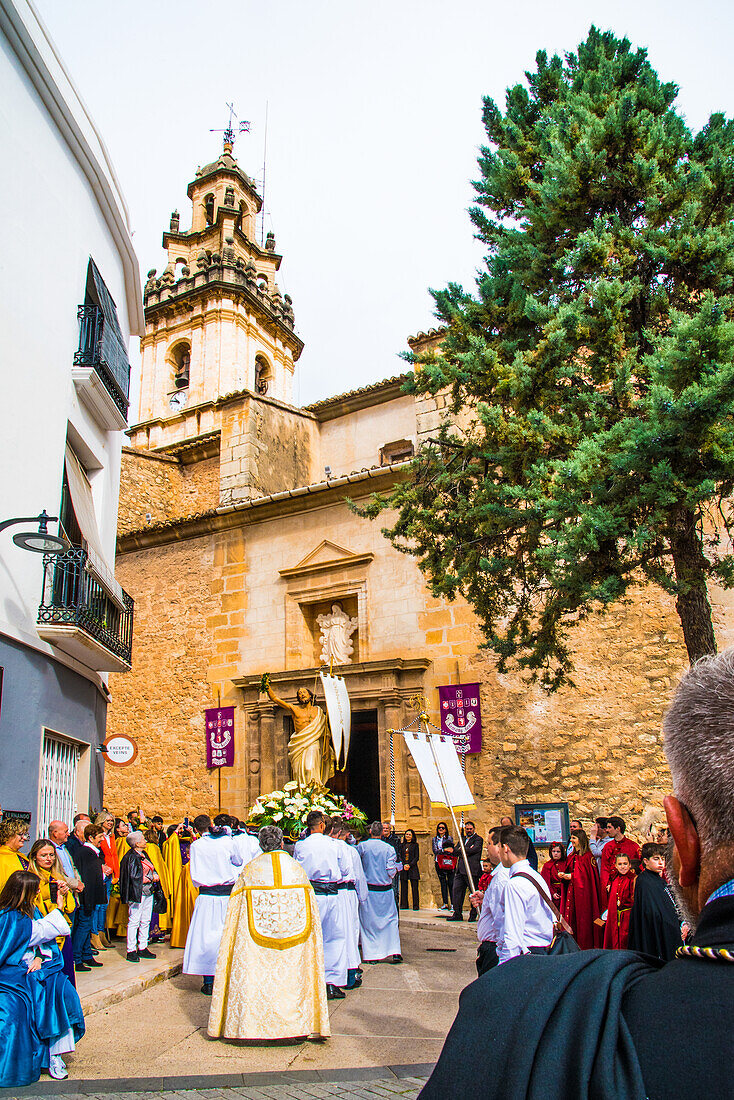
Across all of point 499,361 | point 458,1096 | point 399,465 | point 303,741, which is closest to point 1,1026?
point 458,1096

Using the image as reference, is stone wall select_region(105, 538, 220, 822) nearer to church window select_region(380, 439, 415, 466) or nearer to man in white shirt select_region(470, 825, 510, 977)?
church window select_region(380, 439, 415, 466)

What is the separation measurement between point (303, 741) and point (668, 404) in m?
8.98

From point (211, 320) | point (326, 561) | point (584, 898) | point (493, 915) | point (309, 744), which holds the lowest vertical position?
point (584, 898)

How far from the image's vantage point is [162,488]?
2488 centimetres

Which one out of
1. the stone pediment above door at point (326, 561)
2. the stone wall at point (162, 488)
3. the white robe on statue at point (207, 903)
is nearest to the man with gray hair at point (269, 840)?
the white robe on statue at point (207, 903)

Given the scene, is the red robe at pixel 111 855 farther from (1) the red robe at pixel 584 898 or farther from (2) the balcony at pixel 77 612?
(1) the red robe at pixel 584 898

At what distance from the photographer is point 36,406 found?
9789mm

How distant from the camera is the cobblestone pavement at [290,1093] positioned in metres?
5.00

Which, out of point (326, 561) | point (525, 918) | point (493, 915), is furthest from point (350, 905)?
point (326, 561)

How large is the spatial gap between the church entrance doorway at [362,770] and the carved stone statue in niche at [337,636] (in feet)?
4.37

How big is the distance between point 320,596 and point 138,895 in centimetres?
923

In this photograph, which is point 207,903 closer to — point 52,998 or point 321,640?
point 52,998

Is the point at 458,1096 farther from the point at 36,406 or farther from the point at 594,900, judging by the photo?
the point at 36,406

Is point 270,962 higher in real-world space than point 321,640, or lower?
lower
